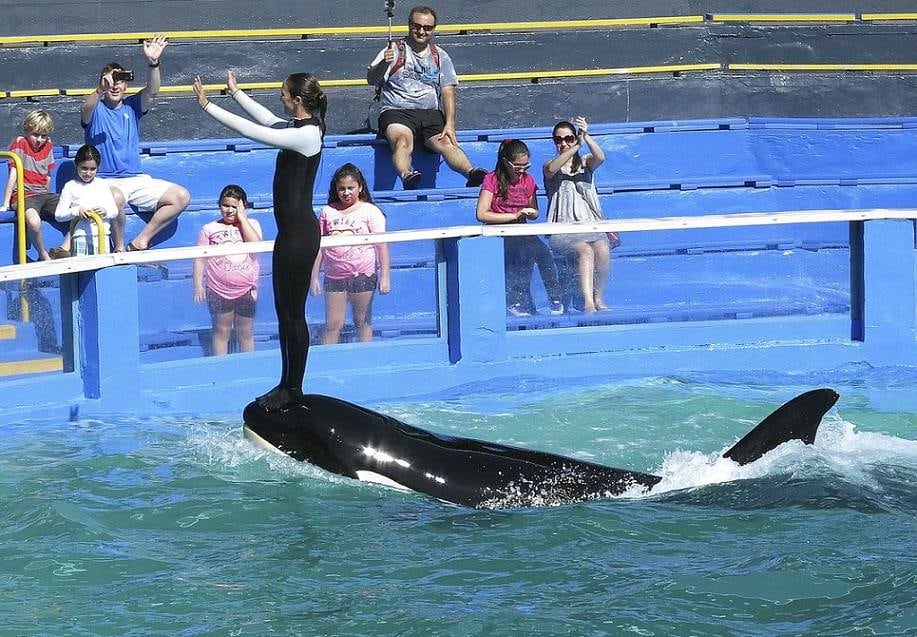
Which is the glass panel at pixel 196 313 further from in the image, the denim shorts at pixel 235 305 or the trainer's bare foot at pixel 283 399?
the trainer's bare foot at pixel 283 399

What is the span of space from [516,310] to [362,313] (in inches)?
39.8

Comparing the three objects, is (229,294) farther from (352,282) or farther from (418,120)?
(418,120)

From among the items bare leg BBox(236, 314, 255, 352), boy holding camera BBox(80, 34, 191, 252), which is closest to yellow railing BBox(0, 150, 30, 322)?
boy holding camera BBox(80, 34, 191, 252)

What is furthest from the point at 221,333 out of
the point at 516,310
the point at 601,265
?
the point at 601,265

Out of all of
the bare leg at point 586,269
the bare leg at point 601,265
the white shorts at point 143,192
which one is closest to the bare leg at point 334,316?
the bare leg at point 586,269

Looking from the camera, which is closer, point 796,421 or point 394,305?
point 796,421

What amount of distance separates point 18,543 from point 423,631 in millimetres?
1945

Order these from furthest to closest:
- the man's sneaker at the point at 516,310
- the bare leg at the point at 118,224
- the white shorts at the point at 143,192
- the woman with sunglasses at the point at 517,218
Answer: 1. the white shorts at the point at 143,192
2. the bare leg at the point at 118,224
3. the man's sneaker at the point at 516,310
4. the woman with sunglasses at the point at 517,218

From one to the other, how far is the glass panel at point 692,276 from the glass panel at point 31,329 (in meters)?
2.73

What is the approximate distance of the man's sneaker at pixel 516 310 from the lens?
8891 millimetres

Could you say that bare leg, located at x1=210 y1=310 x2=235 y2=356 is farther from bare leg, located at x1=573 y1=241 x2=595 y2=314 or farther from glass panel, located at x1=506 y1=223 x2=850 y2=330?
bare leg, located at x1=573 y1=241 x2=595 y2=314

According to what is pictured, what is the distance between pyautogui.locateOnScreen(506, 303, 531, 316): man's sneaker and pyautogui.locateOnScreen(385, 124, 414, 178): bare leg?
8.93 ft

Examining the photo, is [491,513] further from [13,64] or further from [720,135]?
[13,64]

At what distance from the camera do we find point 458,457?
635 cm
